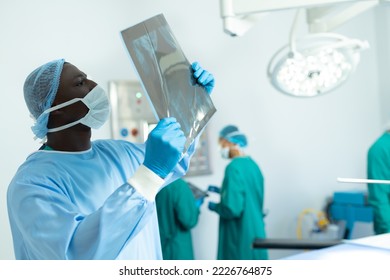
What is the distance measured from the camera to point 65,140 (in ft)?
3.92

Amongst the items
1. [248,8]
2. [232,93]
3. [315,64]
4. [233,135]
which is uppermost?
[248,8]

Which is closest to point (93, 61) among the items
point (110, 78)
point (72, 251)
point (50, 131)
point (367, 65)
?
point (110, 78)

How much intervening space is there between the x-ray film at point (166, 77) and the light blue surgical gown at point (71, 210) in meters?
0.23

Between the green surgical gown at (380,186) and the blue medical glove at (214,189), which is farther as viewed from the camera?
the blue medical glove at (214,189)

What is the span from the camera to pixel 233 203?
8.68 ft

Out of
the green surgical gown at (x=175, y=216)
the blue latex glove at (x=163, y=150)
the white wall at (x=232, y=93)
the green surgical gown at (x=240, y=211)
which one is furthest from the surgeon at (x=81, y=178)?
the green surgical gown at (x=240, y=211)

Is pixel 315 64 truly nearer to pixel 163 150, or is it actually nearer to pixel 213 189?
pixel 163 150

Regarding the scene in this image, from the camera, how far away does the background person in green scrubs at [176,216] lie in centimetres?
248

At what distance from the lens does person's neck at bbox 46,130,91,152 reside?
3.91 ft

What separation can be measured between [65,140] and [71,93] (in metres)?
0.14

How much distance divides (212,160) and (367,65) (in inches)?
75.3

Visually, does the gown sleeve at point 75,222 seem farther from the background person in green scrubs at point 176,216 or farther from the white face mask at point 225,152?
the white face mask at point 225,152

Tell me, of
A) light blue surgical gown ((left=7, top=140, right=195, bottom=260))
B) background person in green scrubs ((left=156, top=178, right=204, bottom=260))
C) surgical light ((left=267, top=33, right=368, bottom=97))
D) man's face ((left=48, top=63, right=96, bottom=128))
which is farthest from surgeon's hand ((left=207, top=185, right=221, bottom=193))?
man's face ((left=48, top=63, right=96, bottom=128))

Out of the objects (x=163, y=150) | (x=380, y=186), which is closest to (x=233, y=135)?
(x=380, y=186)
